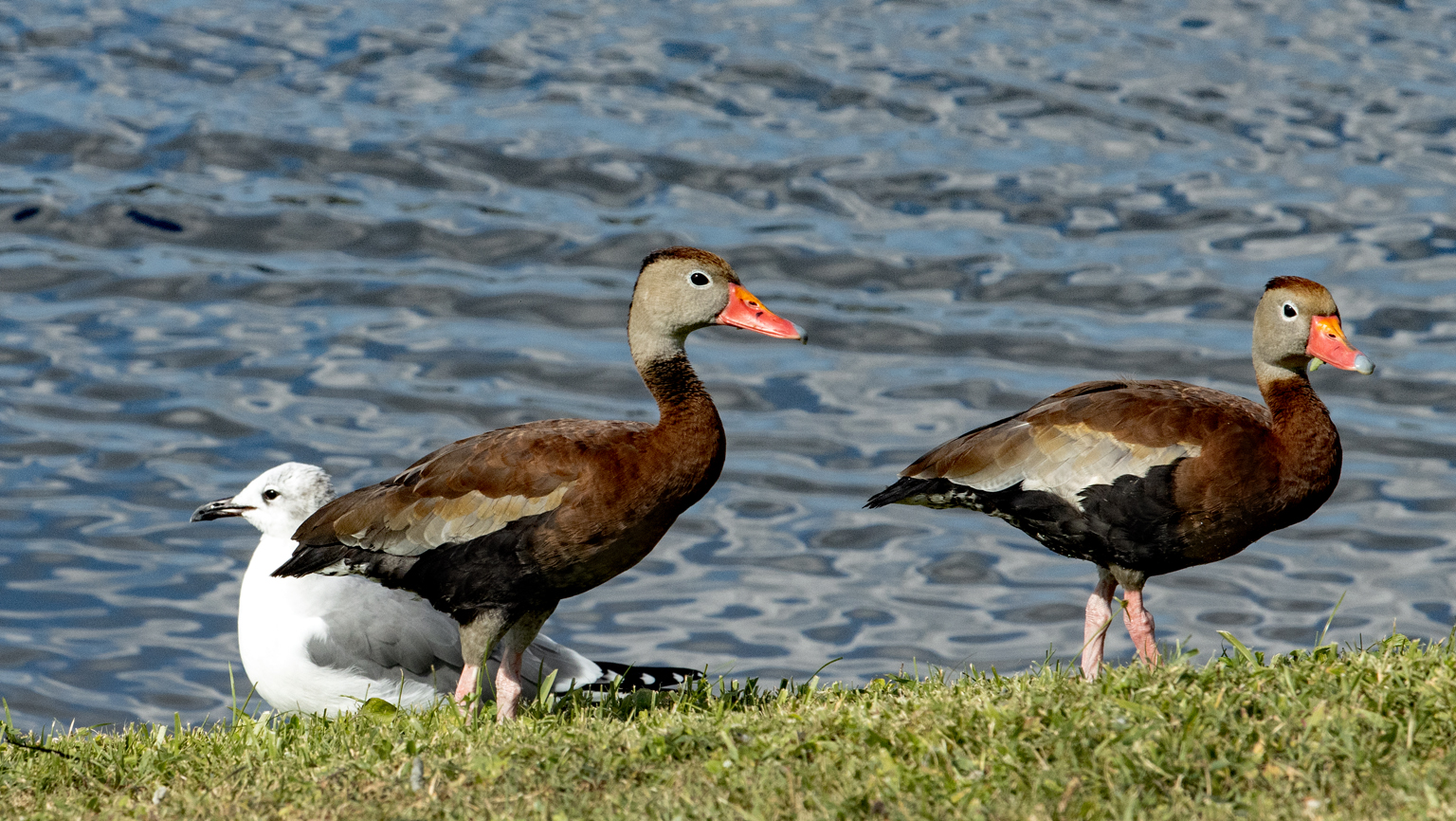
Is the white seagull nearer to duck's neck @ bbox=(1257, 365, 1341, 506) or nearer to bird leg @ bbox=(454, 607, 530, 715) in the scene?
bird leg @ bbox=(454, 607, 530, 715)

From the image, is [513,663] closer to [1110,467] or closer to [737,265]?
[1110,467]

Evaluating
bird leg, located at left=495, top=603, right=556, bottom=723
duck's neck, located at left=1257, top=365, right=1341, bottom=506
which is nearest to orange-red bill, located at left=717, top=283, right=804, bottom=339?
bird leg, located at left=495, top=603, right=556, bottom=723

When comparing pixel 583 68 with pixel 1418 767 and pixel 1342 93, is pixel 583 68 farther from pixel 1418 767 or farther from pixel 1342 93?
pixel 1418 767

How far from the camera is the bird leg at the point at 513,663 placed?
6.44 meters

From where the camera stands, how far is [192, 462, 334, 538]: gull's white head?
846 cm

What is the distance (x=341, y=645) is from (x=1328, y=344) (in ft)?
15.3

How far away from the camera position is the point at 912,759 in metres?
4.86

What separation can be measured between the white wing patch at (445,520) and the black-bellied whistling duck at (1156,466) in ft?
5.19

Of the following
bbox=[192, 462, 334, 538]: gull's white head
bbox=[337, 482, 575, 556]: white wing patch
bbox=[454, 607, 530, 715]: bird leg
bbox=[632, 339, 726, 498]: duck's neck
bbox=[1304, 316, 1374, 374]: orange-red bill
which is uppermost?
bbox=[1304, 316, 1374, 374]: orange-red bill

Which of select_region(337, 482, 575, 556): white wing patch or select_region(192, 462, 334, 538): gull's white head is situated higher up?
select_region(337, 482, 575, 556): white wing patch

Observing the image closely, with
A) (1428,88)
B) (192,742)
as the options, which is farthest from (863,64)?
(192,742)

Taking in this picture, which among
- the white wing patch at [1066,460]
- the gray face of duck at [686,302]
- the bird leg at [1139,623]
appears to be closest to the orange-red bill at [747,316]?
the gray face of duck at [686,302]

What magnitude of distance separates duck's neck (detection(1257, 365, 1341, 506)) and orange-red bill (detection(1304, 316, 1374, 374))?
18 centimetres

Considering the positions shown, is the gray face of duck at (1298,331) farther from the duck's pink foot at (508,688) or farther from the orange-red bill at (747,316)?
the duck's pink foot at (508,688)
